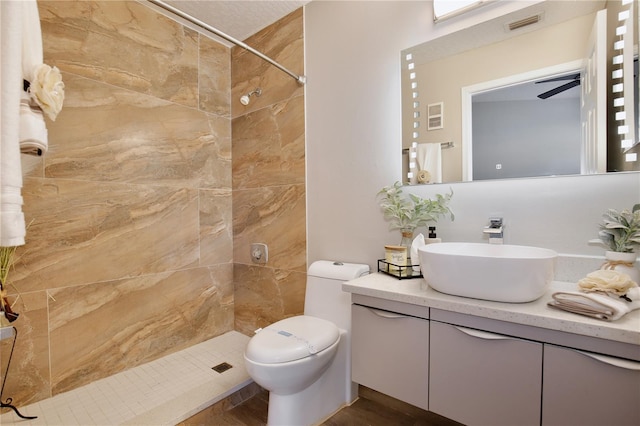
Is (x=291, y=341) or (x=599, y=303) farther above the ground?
(x=599, y=303)

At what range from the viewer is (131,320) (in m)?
1.92

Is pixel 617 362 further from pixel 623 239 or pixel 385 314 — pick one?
pixel 385 314

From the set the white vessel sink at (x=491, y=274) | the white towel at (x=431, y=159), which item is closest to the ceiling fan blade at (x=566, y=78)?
the white towel at (x=431, y=159)

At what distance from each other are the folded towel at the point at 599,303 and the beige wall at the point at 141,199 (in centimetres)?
143

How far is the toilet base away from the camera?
1408 millimetres

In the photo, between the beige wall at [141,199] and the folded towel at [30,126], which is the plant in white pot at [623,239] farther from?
the folded towel at [30,126]

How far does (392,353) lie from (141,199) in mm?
1771

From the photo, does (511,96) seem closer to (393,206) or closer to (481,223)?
(481,223)

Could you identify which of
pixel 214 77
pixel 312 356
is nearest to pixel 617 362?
pixel 312 356

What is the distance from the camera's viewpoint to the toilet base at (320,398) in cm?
141

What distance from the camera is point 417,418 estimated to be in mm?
1567

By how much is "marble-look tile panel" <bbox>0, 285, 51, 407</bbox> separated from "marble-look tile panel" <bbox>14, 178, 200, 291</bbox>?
68 millimetres

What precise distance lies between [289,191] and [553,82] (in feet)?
4.98

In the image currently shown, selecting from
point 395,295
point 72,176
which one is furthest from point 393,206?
point 72,176
